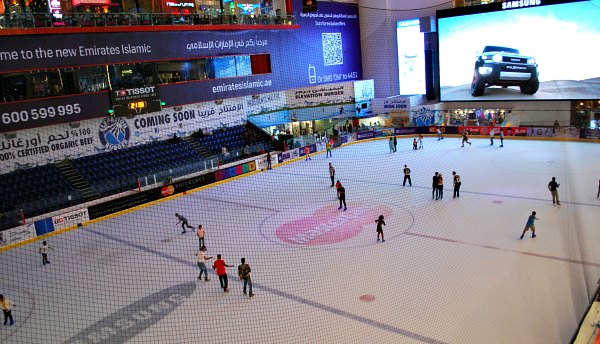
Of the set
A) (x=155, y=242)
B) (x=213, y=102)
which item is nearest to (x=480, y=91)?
(x=213, y=102)

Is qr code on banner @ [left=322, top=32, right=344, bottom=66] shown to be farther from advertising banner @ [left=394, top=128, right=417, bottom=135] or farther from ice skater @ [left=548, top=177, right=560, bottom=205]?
ice skater @ [left=548, top=177, right=560, bottom=205]

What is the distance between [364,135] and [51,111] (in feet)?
61.7

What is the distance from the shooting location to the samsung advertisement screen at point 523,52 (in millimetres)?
24516

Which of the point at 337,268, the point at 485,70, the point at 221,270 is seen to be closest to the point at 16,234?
the point at 221,270

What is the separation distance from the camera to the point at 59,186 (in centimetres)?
1858

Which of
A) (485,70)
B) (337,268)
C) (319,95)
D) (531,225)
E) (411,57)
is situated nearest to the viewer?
(337,268)

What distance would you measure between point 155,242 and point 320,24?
1931 cm

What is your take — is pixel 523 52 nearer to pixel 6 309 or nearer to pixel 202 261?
pixel 202 261

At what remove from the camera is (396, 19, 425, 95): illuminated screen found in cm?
3176

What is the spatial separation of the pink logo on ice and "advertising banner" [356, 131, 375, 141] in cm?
1446

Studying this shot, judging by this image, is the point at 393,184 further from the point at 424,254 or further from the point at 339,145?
the point at 339,145

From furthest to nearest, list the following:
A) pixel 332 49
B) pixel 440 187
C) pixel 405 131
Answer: pixel 405 131 → pixel 332 49 → pixel 440 187

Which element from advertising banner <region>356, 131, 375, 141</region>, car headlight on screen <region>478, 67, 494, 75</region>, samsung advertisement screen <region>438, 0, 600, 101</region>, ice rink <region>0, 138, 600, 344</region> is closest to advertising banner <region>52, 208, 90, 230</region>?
ice rink <region>0, 138, 600, 344</region>

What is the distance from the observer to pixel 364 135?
31.0 m
